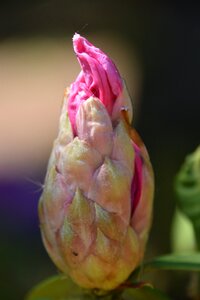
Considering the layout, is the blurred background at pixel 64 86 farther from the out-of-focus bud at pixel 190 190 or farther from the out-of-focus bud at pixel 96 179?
the out-of-focus bud at pixel 96 179

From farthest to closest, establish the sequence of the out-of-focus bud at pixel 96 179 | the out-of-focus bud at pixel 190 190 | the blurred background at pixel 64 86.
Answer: the blurred background at pixel 64 86
the out-of-focus bud at pixel 190 190
the out-of-focus bud at pixel 96 179

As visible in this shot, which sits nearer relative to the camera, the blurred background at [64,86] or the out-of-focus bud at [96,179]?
the out-of-focus bud at [96,179]

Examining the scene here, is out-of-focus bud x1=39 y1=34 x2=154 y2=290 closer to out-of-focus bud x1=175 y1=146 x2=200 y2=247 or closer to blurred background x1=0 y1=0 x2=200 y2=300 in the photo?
out-of-focus bud x1=175 y1=146 x2=200 y2=247

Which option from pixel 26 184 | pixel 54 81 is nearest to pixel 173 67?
pixel 54 81

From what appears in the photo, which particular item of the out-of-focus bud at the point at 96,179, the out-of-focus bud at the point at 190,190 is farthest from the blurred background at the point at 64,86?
the out-of-focus bud at the point at 96,179

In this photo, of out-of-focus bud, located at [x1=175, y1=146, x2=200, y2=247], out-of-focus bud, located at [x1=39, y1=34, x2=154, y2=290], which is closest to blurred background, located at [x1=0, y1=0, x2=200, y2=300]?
out-of-focus bud, located at [x1=175, y1=146, x2=200, y2=247]

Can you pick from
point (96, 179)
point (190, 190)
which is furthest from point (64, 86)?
point (96, 179)
